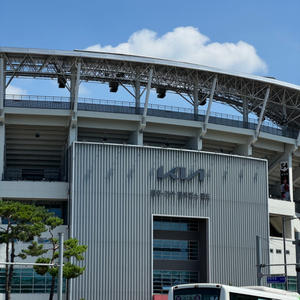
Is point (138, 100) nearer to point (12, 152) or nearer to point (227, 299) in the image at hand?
point (12, 152)

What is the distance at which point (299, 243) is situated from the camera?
43.2 m

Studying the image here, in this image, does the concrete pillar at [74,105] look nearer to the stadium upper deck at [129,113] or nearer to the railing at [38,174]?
the stadium upper deck at [129,113]

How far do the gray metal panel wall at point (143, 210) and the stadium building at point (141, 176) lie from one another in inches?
3.9

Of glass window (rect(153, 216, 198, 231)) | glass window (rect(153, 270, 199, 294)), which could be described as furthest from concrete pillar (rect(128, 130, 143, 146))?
glass window (rect(153, 270, 199, 294))

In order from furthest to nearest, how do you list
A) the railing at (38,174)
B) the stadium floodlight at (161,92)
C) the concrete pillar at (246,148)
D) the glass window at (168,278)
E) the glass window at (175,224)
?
the stadium floodlight at (161,92), the concrete pillar at (246,148), the railing at (38,174), the glass window at (175,224), the glass window at (168,278)

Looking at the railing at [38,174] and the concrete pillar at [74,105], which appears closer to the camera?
the concrete pillar at [74,105]

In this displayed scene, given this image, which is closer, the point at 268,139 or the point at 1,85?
the point at 1,85

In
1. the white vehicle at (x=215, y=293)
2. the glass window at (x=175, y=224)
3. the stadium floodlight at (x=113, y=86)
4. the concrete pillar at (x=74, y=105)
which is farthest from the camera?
the stadium floodlight at (x=113, y=86)

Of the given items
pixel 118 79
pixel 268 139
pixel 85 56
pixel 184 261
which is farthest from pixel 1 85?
pixel 268 139

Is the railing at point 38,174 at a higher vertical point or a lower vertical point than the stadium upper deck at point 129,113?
lower

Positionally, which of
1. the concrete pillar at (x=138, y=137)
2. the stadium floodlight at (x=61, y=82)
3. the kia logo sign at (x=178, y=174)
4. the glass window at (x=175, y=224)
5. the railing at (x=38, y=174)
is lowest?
the glass window at (x=175, y=224)

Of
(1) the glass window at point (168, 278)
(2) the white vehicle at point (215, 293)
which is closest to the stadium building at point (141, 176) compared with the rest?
(1) the glass window at point (168, 278)

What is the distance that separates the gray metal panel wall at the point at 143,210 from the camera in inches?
1939

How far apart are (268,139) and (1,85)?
30.7 metres
